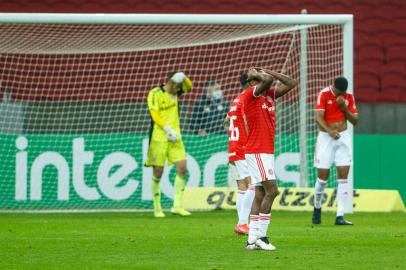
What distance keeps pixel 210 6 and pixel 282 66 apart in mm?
2438

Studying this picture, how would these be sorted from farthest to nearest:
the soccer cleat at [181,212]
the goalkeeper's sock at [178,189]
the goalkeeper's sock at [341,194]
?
the goalkeeper's sock at [178,189] → the soccer cleat at [181,212] → the goalkeeper's sock at [341,194]

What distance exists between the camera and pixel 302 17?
713 inches

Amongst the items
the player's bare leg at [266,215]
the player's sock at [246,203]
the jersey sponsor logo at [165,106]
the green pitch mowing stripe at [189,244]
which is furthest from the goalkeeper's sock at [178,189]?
the player's bare leg at [266,215]

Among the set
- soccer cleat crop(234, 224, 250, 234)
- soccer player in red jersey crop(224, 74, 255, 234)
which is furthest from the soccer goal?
soccer cleat crop(234, 224, 250, 234)

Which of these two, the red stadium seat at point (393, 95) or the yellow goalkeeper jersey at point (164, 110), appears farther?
the red stadium seat at point (393, 95)

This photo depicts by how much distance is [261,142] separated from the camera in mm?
11336

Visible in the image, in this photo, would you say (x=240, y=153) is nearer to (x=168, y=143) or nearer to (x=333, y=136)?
(x=333, y=136)

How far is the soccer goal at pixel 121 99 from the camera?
749 inches

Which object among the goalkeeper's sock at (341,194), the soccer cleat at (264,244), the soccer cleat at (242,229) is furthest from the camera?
the goalkeeper's sock at (341,194)

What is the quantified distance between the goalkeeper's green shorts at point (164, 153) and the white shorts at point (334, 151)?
9.14 feet

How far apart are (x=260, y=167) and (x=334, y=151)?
456 centimetres

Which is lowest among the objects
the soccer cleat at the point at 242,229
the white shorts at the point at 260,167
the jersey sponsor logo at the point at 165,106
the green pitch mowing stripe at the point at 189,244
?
the green pitch mowing stripe at the point at 189,244

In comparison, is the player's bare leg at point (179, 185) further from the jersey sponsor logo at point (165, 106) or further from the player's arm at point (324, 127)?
the player's arm at point (324, 127)

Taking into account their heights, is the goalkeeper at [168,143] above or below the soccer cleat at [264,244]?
above
